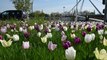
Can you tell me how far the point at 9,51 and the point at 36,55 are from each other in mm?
501

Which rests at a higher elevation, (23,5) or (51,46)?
(51,46)

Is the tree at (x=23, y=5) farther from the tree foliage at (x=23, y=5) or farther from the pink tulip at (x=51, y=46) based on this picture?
the pink tulip at (x=51, y=46)

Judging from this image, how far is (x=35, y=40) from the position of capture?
4465 mm

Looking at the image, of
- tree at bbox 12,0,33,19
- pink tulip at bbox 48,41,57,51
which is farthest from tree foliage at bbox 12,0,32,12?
pink tulip at bbox 48,41,57,51

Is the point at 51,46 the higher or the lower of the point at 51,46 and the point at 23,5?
the higher

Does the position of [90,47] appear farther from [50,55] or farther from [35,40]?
[35,40]

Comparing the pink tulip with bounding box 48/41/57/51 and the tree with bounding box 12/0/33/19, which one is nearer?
the pink tulip with bounding box 48/41/57/51

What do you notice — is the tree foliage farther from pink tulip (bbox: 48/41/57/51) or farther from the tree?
pink tulip (bbox: 48/41/57/51)

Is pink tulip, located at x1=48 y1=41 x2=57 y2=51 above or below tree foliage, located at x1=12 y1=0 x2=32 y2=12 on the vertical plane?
above

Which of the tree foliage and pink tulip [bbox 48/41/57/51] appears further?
the tree foliage

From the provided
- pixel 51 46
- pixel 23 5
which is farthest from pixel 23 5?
pixel 51 46

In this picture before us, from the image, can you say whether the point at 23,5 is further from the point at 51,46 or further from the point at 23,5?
the point at 51,46

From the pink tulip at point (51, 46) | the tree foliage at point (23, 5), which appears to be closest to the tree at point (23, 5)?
the tree foliage at point (23, 5)

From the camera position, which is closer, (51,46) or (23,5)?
(51,46)
